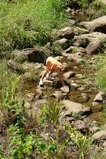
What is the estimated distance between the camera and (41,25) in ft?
25.5

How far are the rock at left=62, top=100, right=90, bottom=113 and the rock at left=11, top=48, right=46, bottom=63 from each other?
6.06 feet

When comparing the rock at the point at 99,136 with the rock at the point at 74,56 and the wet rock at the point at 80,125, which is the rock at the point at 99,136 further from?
the rock at the point at 74,56

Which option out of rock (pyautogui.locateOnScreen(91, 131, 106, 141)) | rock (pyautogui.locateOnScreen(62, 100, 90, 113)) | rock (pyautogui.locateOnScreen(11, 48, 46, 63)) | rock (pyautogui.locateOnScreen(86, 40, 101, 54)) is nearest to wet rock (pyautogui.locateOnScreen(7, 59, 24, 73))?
rock (pyautogui.locateOnScreen(11, 48, 46, 63))

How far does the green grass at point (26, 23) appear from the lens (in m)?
7.20

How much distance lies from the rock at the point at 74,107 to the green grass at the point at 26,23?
231 centimetres

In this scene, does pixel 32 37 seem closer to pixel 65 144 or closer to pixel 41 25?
pixel 41 25

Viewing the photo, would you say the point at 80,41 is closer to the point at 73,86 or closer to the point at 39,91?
the point at 73,86

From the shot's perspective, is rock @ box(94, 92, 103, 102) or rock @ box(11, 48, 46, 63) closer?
rock @ box(94, 92, 103, 102)

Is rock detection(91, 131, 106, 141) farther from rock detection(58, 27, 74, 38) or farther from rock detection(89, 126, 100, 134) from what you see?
rock detection(58, 27, 74, 38)

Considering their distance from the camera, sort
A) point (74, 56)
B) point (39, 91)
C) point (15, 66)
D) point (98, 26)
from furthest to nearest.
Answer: point (98, 26) → point (74, 56) → point (15, 66) → point (39, 91)

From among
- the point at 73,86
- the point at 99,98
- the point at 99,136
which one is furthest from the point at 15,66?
the point at 99,136

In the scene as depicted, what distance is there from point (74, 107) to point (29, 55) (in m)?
2.12

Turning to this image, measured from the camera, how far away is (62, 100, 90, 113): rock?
5218 mm

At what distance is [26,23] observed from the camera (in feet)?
25.4
